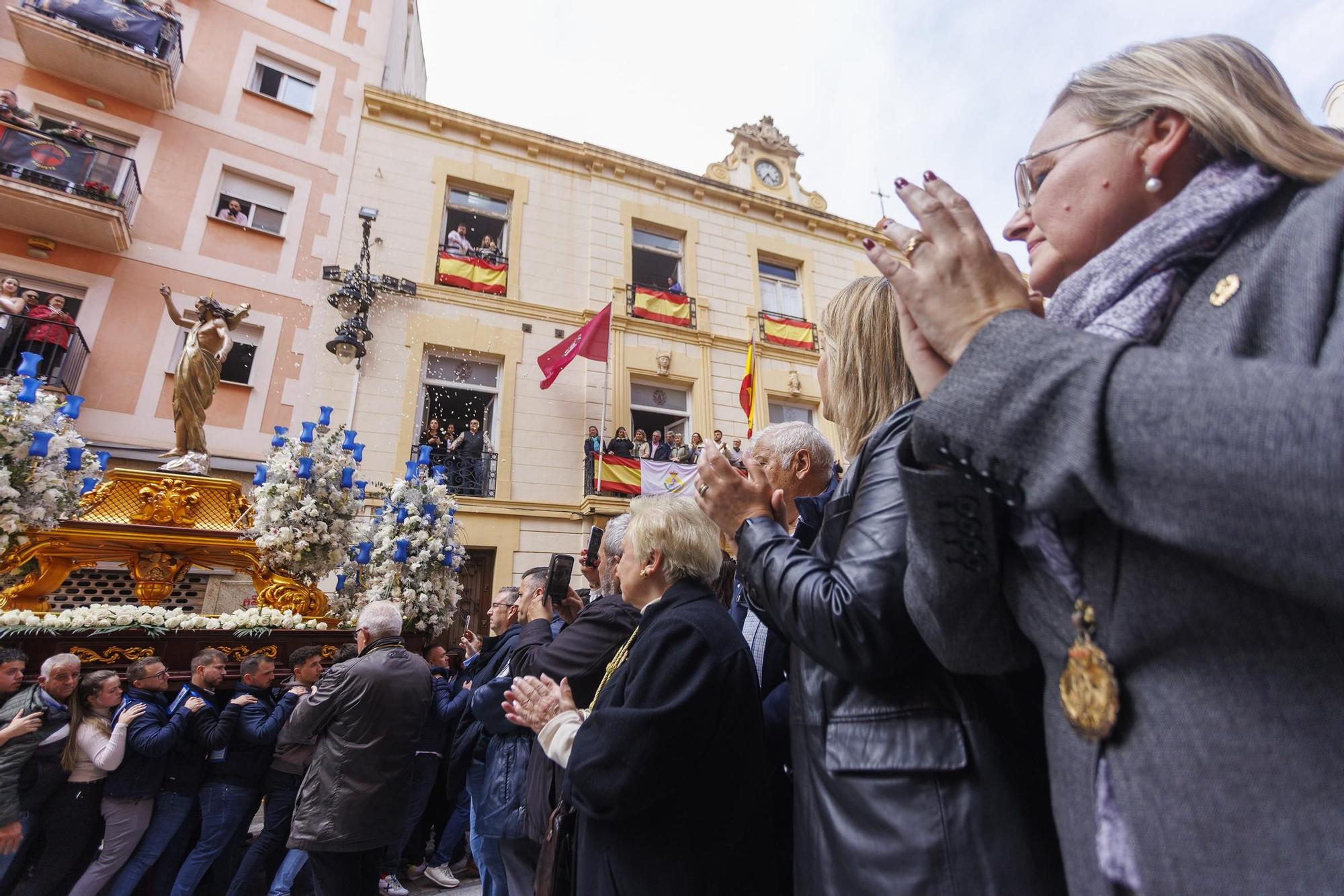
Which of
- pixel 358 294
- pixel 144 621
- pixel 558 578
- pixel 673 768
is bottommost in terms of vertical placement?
pixel 673 768

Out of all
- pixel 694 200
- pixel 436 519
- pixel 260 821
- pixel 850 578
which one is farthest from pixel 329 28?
pixel 850 578

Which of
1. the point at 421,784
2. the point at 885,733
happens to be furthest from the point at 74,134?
the point at 885,733

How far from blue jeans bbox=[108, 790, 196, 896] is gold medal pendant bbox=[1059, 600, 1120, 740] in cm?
536

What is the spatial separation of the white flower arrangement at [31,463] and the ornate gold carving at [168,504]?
0.73 meters

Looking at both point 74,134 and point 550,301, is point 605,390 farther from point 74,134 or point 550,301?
point 74,134

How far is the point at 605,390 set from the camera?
A: 1181 centimetres

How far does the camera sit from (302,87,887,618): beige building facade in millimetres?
10492

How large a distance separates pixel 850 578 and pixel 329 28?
15.5 m

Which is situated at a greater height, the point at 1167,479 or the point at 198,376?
the point at 198,376

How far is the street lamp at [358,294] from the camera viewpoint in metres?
9.45

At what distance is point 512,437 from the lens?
434 inches

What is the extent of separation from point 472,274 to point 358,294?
2.23 m

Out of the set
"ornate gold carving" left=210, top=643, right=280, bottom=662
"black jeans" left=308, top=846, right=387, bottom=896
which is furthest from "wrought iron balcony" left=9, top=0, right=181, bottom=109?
"black jeans" left=308, top=846, right=387, bottom=896

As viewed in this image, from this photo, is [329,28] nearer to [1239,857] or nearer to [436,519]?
[436,519]
